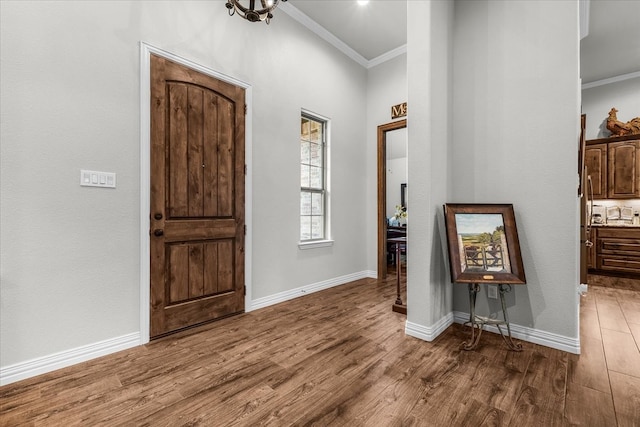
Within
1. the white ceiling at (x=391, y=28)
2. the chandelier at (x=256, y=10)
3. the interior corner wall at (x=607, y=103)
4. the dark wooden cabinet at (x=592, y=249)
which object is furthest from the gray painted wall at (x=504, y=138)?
the interior corner wall at (x=607, y=103)

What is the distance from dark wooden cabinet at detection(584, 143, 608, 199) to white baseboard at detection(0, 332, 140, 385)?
6.79 m

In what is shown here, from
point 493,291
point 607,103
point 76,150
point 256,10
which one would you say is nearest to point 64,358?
point 76,150

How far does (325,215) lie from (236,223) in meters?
1.54

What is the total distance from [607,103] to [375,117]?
423cm

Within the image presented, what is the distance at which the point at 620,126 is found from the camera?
5016mm

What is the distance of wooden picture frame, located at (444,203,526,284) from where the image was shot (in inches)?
90.1

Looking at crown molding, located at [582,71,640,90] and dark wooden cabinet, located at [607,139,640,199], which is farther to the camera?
crown molding, located at [582,71,640,90]

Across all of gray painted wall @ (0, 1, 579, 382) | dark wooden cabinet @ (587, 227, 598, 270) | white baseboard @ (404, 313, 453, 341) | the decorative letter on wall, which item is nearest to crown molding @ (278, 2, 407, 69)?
gray painted wall @ (0, 1, 579, 382)

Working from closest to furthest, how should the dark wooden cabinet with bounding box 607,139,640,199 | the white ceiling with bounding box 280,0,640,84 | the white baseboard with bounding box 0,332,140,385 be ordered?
the white baseboard with bounding box 0,332,140,385 → the white ceiling with bounding box 280,0,640,84 → the dark wooden cabinet with bounding box 607,139,640,199

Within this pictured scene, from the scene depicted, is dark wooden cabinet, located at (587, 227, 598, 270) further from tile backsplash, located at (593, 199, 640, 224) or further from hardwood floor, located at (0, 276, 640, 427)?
hardwood floor, located at (0, 276, 640, 427)

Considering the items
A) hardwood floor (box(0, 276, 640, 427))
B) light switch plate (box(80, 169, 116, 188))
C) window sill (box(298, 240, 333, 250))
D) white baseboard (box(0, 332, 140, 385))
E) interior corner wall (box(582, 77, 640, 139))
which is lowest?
hardwood floor (box(0, 276, 640, 427))

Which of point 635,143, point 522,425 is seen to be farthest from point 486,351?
point 635,143

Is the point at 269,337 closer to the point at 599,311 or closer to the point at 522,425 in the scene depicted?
the point at 522,425

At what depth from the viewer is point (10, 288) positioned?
1905 millimetres
